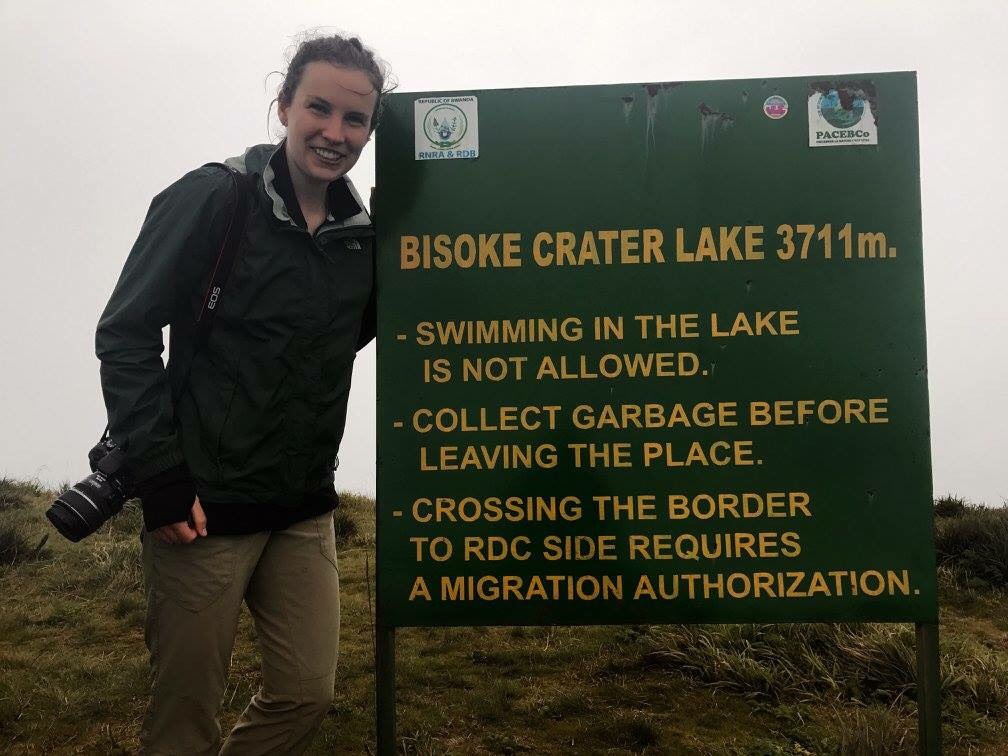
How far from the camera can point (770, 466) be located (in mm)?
3119

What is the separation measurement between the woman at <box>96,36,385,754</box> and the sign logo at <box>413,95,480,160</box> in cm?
33

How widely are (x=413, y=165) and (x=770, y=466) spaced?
1.77 meters

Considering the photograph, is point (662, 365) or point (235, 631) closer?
point (235, 631)

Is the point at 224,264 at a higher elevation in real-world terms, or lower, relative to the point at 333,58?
lower

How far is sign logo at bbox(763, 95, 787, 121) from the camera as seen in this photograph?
3.18 m

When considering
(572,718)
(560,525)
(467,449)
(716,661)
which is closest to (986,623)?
(716,661)

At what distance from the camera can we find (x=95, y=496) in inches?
98.3

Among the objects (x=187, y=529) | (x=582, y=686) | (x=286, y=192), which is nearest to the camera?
(x=187, y=529)

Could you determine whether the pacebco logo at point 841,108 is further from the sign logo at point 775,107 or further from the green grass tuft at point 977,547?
the green grass tuft at point 977,547

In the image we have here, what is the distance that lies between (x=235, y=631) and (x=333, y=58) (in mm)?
1890

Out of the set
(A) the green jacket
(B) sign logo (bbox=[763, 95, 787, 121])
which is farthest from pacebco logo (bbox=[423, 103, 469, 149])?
(B) sign logo (bbox=[763, 95, 787, 121])

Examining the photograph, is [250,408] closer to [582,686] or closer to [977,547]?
[582,686]

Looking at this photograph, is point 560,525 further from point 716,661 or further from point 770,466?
point 716,661

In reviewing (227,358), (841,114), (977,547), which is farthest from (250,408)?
(977,547)
